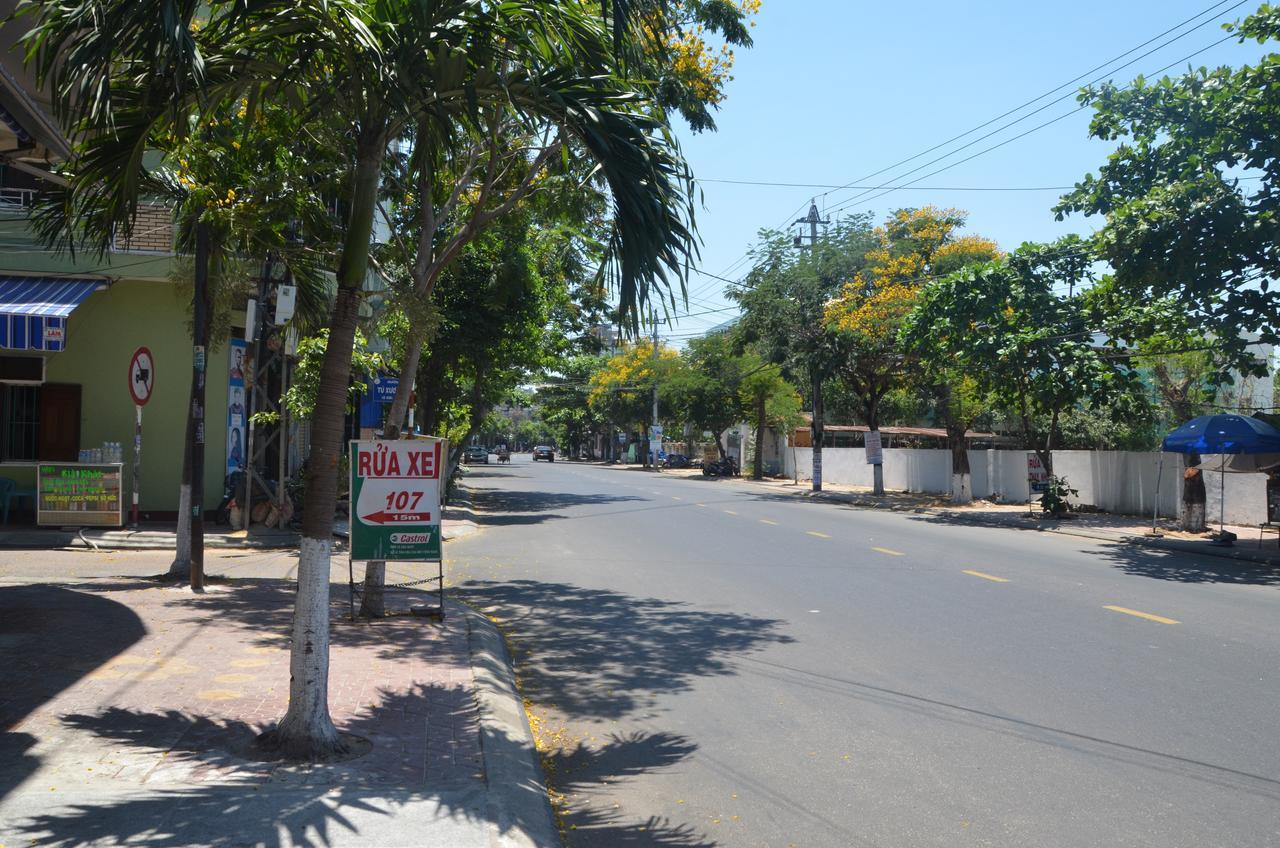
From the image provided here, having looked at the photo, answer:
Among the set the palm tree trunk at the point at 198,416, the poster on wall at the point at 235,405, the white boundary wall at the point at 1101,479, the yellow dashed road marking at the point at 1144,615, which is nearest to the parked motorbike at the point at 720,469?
the white boundary wall at the point at 1101,479

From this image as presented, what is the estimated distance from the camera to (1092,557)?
1752 cm

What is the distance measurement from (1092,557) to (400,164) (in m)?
13.3

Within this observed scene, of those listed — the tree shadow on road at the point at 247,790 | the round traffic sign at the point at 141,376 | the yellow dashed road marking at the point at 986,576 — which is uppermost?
the round traffic sign at the point at 141,376

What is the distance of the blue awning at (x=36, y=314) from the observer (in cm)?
1421

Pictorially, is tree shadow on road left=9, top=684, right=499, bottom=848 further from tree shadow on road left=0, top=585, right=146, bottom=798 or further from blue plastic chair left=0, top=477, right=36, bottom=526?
blue plastic chair left=0, top=477, right=36, bottom=526

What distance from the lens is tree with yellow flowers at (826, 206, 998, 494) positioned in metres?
32.4

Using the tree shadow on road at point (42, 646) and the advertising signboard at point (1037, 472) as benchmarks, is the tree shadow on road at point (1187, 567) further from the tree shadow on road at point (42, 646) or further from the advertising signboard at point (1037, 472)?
the tree shadow on road at point (42, 646)

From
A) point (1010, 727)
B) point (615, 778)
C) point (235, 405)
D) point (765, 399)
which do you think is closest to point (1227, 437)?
point (1010, 727)

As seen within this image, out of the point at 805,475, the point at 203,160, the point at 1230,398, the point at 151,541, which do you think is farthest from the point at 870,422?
the point at 203,160

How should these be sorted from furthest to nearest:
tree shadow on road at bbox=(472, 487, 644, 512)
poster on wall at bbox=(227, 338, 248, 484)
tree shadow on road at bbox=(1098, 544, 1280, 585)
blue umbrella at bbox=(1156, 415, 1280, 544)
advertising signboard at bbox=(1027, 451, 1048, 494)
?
tree shadow on road at bbox=(472, 487, 644, 512)
advertising signboard at bbox=(1027, 451, 1048, 494)
blue umbrella at bbox=(1156, 415, 1280, 544)
poster on wall at bbox=(227, 338, 248, 484)
tree shadow on road at bbox=(1098, 544, 1280, 585)

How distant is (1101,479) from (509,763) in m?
27.1

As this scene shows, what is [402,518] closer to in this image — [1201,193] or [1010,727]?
[1010,727]

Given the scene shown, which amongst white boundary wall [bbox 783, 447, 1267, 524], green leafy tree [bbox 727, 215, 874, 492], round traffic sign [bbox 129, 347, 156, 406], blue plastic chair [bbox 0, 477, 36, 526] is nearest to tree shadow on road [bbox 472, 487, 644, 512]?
green leafy tree [bbox 727, 215, 874, 492]

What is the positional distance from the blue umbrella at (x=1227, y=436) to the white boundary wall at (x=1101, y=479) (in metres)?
1.27
